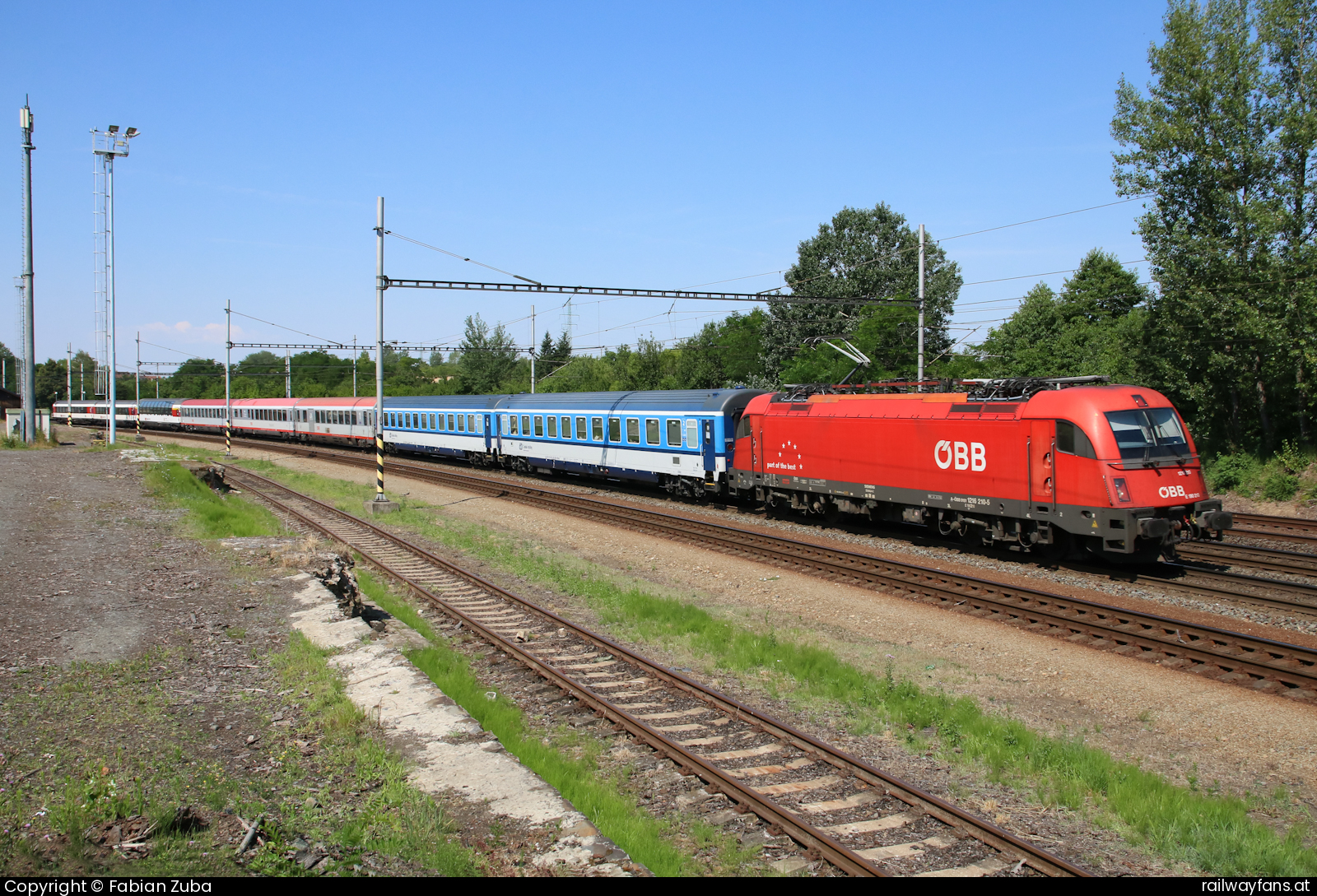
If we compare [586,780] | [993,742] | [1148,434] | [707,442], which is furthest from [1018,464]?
[586,780]

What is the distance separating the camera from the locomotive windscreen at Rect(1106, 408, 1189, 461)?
550 inches

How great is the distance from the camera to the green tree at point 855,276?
55844 millimetres

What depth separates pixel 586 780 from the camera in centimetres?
713

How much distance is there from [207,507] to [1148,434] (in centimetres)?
2301

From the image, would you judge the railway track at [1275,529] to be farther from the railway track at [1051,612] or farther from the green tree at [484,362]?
the green tree at [484,362]

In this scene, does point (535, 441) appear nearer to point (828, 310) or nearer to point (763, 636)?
point (763, 636)

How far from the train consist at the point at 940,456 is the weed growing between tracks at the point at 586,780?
33.9ft

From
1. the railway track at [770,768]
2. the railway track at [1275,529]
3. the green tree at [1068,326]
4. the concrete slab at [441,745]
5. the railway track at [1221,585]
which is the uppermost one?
the green tree at [1068,326]

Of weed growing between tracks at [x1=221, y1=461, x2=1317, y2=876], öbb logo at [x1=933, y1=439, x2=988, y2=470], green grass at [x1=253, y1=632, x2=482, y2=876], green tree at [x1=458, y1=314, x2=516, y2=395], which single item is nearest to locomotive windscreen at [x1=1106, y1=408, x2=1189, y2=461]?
öbb logo at [x1=933, y1=439, x2=988, y2=470]

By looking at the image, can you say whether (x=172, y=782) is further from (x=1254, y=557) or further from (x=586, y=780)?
(x=1254, y=557)

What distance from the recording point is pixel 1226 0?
25312mm

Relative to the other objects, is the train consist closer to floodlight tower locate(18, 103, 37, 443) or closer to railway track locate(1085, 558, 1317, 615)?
railway track locate(1085, 558, 1317, 615)

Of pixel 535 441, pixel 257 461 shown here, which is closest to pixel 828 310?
pixel 535 441

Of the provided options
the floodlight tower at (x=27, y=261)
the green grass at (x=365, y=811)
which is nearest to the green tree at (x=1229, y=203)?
the green grass at (x=365, y=811)
